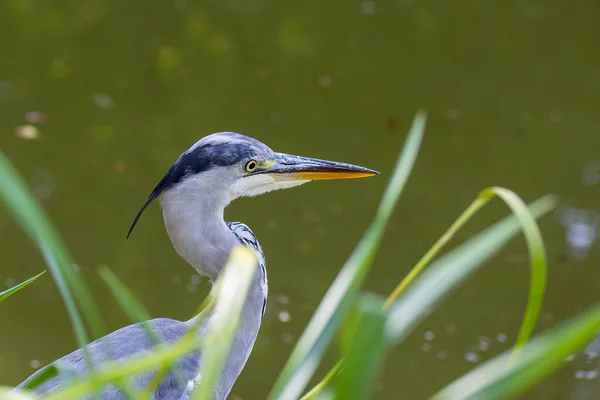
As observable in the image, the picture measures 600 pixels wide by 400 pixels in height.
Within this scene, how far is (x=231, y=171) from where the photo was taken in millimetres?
2381

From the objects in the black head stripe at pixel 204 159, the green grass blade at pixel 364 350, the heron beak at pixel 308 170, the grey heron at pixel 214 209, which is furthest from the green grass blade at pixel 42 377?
the heron beak at pixel 308 170

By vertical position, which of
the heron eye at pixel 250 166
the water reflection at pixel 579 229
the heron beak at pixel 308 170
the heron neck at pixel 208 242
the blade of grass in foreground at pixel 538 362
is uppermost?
the blade of grass in foreground at pixel 538 362

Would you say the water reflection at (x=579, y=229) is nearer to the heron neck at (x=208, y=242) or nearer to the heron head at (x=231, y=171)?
the heron head at (x=231, y=171)

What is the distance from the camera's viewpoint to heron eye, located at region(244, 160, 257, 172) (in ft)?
7.95

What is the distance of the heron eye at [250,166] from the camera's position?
7.95 ft

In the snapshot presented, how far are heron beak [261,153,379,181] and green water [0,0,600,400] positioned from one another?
98 cm

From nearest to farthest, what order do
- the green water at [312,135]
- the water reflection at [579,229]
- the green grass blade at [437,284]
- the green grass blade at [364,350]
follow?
the green grass blade at [364,350]
the green grass blade at [437,284]
the green water at [312,135]
the water reflection at [579,229]

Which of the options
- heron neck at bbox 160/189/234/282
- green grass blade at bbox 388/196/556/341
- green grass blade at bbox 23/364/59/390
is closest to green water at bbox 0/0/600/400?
heron neck at bbox 160/189/234/282

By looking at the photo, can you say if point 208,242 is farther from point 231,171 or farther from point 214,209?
point 231,171

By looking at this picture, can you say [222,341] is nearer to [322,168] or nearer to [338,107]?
[322,168]

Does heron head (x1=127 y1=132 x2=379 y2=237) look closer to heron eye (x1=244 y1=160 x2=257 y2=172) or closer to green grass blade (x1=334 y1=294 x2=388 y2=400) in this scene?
heron eye (x1=244 y1=160 x2=257 y2=172)

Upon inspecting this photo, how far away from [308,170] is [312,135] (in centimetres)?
229

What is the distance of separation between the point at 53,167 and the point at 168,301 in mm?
1113

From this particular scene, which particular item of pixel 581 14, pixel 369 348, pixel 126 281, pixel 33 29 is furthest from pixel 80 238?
pixel 581 14
